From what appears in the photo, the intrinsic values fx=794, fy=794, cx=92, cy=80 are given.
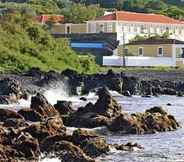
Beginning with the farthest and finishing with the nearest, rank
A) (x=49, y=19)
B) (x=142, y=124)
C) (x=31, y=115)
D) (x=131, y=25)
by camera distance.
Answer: (x=49, y=19) < (x=131, y=25) < (x=31, y=115) < (x=142, y=124)

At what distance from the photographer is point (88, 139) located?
1180 inches

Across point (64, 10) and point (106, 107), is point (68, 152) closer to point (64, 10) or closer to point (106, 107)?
point (106, 107)

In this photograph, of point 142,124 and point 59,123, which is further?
point 142,124

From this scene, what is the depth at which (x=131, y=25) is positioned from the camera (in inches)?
4626

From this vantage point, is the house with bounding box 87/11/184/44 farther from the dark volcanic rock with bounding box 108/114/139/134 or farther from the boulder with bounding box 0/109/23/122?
the dark volcanic rock with bounding box 108/114/139/134

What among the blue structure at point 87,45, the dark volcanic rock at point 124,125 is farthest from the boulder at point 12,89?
the blue structure at point 87,45

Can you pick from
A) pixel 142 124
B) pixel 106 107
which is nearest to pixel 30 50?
pixel 106 107

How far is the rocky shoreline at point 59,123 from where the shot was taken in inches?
1101

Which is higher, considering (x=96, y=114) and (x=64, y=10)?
(x=64, y=10)

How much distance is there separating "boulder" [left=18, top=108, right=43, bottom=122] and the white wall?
5682 centimetres

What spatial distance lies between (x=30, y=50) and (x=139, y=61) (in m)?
20.1

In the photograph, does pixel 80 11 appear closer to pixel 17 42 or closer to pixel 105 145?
pixel 17 42

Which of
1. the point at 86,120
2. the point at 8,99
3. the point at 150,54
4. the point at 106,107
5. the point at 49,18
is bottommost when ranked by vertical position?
the point at 150,54

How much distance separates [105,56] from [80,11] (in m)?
31.5
